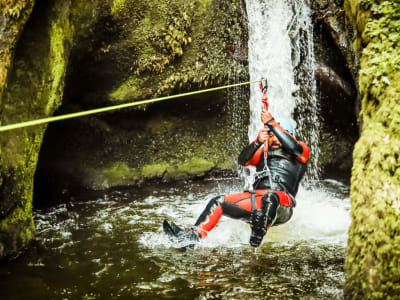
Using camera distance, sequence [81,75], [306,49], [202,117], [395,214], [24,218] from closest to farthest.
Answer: [395,214]
[24,218]
[81,75]
[306,49]
[202,117]

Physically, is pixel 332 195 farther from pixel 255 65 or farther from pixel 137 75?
pixel 137 75

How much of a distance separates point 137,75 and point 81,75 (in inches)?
48.8

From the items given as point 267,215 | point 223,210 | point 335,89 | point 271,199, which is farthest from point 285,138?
point 335,89

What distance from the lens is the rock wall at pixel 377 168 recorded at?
7.51 feet

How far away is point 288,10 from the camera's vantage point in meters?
8.98

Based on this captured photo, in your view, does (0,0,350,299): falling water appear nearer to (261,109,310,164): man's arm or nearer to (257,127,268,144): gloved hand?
(261,109,310,164): man's arm

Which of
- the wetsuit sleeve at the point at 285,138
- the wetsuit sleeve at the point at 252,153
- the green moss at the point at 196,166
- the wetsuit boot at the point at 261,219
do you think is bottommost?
the green moss at the point at 196,166

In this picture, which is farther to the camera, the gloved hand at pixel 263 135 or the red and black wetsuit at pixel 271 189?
the gloved hand at pixel 263 135

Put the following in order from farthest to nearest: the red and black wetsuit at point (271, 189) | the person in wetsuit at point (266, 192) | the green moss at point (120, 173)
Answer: the green moss at point (120, 173), the red and black wetsuit at point (271, 189), the person in wetsuit at point (266, 192)

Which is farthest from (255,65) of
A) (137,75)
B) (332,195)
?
(332,195)

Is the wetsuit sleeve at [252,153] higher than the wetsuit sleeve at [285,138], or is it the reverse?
the wetsuit sleeve at [285,138]

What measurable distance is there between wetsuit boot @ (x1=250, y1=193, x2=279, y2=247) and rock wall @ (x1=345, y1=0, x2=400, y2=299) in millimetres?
1790

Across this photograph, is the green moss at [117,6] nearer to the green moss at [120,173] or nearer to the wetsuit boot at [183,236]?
the green moss at [120,173]

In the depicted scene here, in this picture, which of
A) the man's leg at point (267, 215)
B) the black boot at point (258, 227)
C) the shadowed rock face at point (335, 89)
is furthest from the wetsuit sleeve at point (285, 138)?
the shadowed rock face at point (335, 89)
